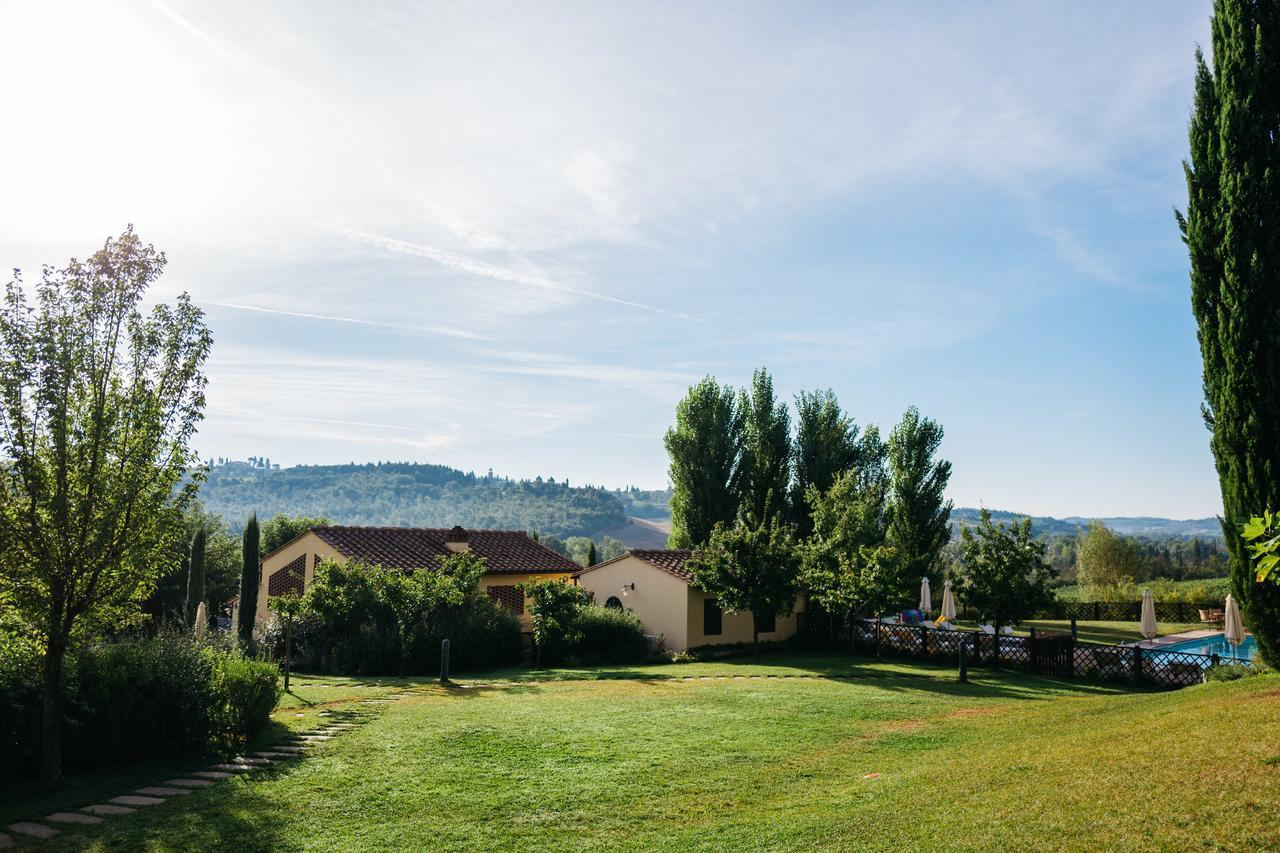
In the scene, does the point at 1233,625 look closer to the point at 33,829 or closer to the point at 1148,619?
the point at 1148,619

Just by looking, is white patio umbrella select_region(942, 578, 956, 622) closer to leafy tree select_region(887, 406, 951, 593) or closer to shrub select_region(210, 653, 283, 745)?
leafy tree select_region(887, 406, 951, 593)

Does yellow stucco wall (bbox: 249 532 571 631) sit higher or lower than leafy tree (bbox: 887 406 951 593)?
lower

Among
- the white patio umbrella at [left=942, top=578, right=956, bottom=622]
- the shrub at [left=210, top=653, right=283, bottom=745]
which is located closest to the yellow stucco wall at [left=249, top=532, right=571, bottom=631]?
the white patio umbrella at [left=942, top=578, right=956, bottom=622]

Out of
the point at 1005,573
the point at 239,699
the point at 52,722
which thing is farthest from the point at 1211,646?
the point at 52,722

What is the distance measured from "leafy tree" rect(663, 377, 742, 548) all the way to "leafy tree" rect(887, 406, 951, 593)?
8.02 meters

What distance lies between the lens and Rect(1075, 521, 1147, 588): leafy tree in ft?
168

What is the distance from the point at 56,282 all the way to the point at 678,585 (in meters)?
Answer: 21.9

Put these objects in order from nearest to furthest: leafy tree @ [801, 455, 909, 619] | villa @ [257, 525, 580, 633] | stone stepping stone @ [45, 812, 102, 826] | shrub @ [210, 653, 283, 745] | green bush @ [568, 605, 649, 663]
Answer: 1. stone stepping stone @ [45, 812, 102, 826]
2. shrub @ [210, 653, 283, 745]
3. leafy tree @ [801, 455, 909, 619]
4. green bush @ [568, 605, 649, 663]
5. villa @ [257, 525, 580, 633]

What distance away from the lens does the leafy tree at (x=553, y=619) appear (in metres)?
25.8

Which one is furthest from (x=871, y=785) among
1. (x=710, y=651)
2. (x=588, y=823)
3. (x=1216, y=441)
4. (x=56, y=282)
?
(x=710, y=651)

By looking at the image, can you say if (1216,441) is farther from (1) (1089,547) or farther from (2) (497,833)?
(1) (1089,547)

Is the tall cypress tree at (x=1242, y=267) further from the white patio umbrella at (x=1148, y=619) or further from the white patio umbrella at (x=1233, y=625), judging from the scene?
the white patio umbrella at (x=1148, y=619)

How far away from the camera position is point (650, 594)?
29.8 meters

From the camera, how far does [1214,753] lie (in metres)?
8.16
